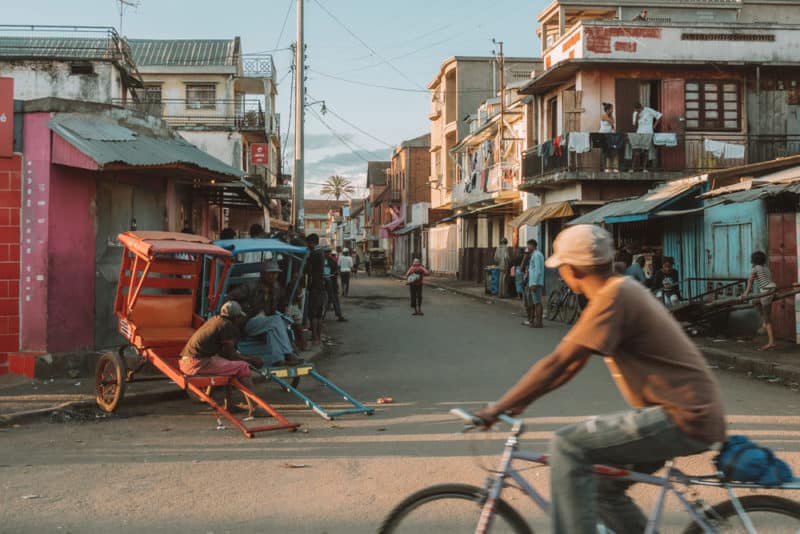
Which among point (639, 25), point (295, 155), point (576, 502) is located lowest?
point (576, 502)

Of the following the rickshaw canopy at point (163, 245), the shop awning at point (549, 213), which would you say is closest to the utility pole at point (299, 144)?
the shop awning at point (549, 213)

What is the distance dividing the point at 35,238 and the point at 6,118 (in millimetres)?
1660

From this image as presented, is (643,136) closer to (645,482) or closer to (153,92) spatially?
(645,482)

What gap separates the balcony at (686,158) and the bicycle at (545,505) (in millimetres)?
22580

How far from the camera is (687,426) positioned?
10.6 feet

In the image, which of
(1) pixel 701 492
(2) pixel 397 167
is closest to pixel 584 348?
(1) pixel 701 492

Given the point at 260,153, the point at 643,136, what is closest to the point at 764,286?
the point at 643,136

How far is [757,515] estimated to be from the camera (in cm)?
334

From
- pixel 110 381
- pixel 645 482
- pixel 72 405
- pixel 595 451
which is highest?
pixel 595 451

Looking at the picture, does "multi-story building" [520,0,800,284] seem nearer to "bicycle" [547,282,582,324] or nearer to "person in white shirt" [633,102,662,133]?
"person in white shirt" [633,102,662,133]

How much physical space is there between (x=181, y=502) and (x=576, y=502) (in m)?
3.27

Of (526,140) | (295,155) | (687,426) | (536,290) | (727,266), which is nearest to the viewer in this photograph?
(687,426)

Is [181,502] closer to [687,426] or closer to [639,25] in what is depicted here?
[687,426]

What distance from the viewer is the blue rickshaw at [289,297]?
873 cm
